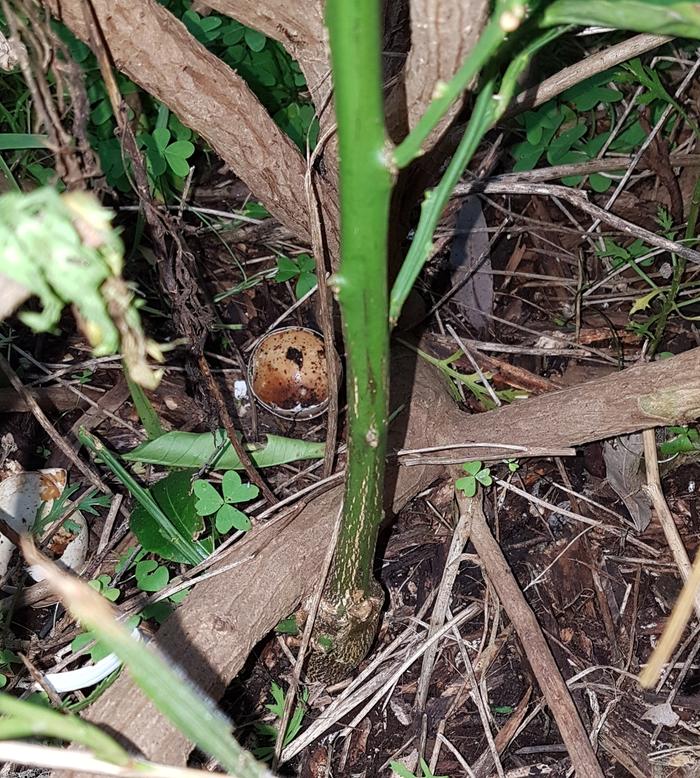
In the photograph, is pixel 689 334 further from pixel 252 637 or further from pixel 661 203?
pixel 252 637

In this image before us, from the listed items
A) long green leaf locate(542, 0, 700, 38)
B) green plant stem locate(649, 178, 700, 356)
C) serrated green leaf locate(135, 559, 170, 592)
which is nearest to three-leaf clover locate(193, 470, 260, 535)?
serrated green leaf locate(135, 559, 170, 592)

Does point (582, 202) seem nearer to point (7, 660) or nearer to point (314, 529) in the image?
point (314, 529)

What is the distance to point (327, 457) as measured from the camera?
1462 millimetres

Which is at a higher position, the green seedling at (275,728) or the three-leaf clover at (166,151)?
the three-leaf clover at (166,151)

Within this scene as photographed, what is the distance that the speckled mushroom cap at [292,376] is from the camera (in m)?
1.72

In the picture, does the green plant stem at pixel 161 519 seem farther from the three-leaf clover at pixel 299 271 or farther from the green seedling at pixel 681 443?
the green seedling at pixel 681 443

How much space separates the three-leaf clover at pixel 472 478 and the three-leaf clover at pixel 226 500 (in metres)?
0.47

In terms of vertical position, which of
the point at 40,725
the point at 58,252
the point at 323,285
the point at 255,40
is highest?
the point at 58,252

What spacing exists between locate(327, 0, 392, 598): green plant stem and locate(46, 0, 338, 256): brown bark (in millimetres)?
616

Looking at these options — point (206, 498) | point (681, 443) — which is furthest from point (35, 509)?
point (681, 443)

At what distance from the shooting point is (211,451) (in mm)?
1674

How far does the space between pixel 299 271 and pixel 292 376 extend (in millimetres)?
350

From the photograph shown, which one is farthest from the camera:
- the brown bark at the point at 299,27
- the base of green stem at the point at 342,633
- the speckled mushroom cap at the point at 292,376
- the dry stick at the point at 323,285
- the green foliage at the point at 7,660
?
the speckled mushroom cap at the point at 292,376

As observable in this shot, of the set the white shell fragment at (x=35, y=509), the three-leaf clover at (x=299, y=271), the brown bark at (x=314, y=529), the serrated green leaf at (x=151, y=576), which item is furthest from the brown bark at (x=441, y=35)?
the white shell fragment at (x=35, y=509)
